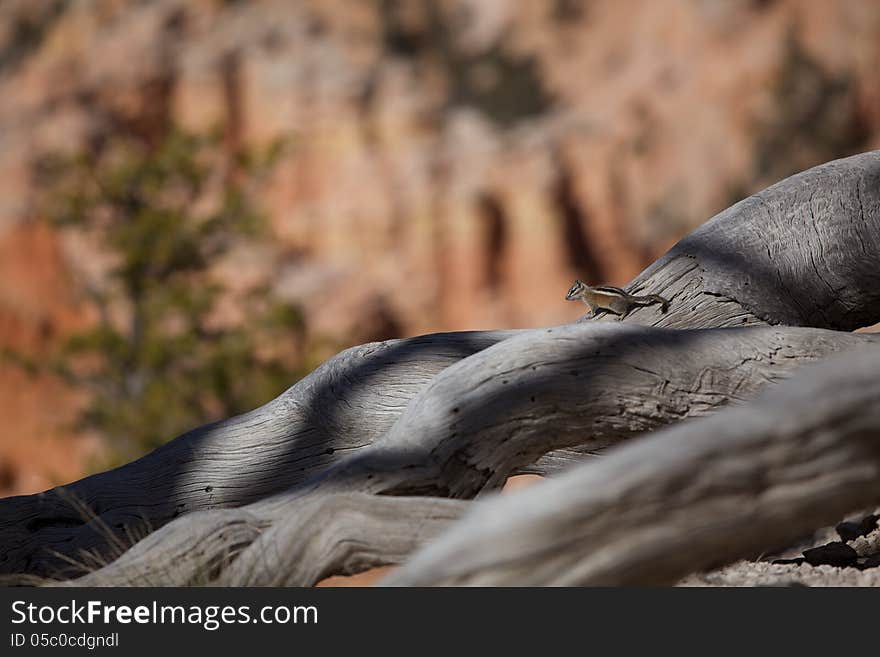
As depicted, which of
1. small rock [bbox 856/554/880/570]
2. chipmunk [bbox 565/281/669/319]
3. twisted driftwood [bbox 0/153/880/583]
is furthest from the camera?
chipmunk [bbox 565/281/669/319]

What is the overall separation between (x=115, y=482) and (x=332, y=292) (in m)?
13.8

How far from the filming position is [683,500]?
92.0 inches

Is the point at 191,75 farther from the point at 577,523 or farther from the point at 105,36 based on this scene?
the point at 577,523

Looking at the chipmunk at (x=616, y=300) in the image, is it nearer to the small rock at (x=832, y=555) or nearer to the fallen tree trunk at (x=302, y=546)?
the small rock at (x=832, y=555)

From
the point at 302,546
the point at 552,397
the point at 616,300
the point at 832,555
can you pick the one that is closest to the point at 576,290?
the point at 616,300

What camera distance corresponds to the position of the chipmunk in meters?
4.46

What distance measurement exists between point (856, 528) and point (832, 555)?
0.33 m

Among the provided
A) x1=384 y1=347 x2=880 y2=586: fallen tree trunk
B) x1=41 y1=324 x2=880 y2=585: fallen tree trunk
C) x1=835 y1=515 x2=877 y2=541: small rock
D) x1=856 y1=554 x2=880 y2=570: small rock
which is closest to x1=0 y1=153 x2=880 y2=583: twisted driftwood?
x1=41 y1=324 x2=880 y2=585: fallen tree trunk

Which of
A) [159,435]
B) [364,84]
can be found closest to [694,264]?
[159,435]

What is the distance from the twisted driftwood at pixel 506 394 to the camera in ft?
10.9

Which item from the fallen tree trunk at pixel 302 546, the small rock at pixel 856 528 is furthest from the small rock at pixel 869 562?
the fallen tree trunk at pixel 302 546

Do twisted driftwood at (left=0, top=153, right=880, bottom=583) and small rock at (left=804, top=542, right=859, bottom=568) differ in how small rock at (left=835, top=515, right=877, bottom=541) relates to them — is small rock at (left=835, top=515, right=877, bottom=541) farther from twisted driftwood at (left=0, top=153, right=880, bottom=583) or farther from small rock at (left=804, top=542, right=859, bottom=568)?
twisted driftwood at (left=0, top=153, right=880, bottom=583)

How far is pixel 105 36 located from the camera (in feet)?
61.1

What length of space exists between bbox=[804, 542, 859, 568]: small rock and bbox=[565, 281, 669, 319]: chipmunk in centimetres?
128
